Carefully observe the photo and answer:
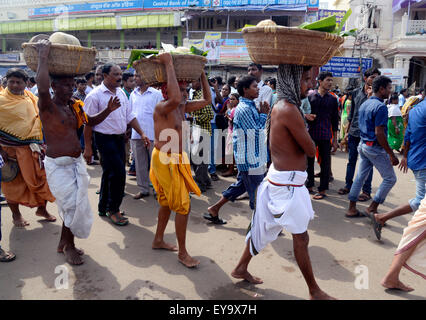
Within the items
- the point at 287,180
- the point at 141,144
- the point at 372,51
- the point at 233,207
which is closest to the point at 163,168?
the point at 287,180

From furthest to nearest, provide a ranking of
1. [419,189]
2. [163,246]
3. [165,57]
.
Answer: [163,246] → [419,189] → [165,57]

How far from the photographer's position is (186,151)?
4352mm

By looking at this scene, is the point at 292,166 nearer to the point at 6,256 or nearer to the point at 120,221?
the point at 120,221

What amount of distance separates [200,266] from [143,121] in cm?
305

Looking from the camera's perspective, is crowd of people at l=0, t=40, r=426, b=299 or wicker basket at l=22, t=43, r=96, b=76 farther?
wicker basket at l=22, t=43, r=96, b=76

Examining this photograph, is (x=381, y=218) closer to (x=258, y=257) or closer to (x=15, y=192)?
(x=258, y=257)

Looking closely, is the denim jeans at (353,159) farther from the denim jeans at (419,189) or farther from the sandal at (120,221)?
the sandal at (120,221)

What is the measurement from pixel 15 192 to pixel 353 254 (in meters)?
4.16

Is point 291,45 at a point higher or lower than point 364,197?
higher

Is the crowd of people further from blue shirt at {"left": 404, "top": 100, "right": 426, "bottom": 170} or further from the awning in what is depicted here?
the awning

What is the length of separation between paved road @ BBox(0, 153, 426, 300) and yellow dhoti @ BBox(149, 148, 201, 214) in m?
0.65

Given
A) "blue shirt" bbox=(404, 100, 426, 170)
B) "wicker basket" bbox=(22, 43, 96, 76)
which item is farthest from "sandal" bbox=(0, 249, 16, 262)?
"blue shirt" bbox=(404, 100, 426, 170)

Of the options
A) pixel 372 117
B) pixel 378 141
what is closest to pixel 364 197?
pixel 378 141

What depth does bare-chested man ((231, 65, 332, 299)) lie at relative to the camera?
2.60m
